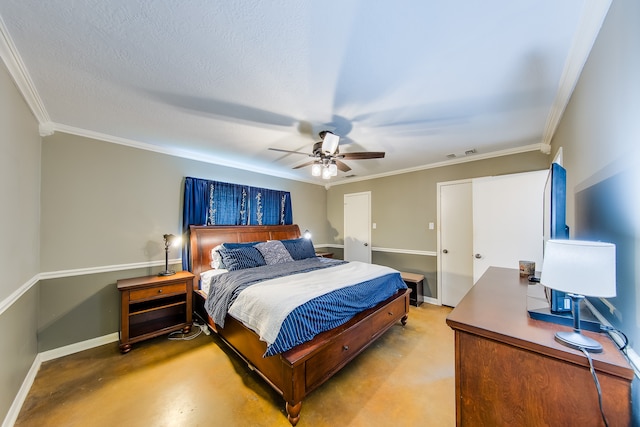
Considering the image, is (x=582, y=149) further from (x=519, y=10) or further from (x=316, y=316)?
(x=316, y=316)

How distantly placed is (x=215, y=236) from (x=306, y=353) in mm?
2468

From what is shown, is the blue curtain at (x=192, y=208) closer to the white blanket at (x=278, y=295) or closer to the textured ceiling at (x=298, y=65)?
the textured ceiling at (x=298, y=65)

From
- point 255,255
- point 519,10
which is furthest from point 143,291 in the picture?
point 519,10

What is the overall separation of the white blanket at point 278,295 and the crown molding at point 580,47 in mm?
2324

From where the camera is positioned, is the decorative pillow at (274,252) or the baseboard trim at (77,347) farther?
the decorative pillow at (274,252)

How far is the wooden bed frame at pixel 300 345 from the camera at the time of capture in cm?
168

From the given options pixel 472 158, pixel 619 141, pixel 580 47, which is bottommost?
pixel 619 141

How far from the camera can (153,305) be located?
2.97m

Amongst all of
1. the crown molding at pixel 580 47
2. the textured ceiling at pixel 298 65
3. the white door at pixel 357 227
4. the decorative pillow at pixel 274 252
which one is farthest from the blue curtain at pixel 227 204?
the crown molding at pixel 580 47

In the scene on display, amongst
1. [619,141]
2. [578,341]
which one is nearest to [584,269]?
[578,341]

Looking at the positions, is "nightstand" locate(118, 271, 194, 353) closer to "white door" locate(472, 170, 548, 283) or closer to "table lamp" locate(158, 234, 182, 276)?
"table lamp" locate(158, 234, 182, 276)

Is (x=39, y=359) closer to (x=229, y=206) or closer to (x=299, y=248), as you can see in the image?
(x=229, y=206)

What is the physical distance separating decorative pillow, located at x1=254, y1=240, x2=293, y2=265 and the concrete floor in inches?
49.7

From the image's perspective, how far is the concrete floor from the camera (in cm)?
169
